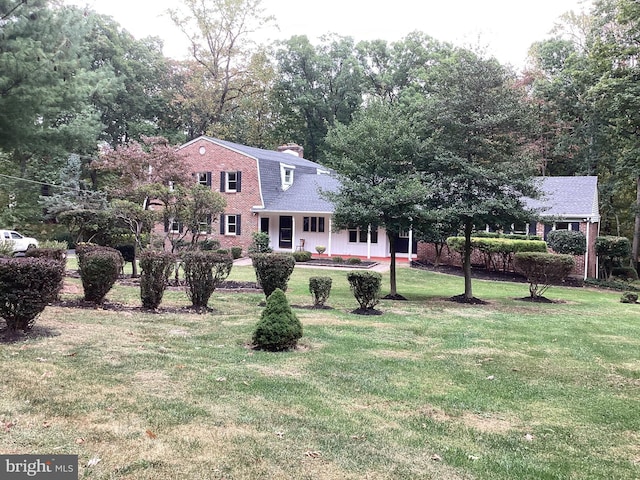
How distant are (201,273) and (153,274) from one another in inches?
35.0

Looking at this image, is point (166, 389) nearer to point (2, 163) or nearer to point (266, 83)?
point (2, 163)

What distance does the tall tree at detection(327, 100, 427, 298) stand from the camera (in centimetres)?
1313

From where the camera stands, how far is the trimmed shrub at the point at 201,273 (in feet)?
31.4

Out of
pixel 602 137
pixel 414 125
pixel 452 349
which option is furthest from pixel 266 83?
pixel 452 349

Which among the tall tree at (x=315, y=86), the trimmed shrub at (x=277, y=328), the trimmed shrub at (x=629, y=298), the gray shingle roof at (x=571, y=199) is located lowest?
the trimmed shrub at (x=629, y=298)

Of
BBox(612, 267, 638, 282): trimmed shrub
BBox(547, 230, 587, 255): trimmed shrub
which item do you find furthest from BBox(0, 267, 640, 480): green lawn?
BBox(612, 267, 638, 282): trimmed shrub

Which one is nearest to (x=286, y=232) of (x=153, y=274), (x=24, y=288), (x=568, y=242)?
(x=568, y=242)

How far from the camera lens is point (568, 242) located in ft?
69.5

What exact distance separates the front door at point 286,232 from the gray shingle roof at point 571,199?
488 inches

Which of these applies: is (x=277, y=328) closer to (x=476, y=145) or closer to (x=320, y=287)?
(x=320, y=287)

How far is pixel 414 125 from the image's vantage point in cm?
1342

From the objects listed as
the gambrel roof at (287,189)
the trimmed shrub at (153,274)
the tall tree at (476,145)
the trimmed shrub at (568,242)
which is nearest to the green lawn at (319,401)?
the trimmed shrub at (153,274)

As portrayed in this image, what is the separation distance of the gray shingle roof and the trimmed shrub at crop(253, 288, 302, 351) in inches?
679

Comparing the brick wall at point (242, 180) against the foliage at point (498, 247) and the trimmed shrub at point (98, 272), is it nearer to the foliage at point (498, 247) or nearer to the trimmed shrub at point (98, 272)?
the foliage at point (498, 247)
